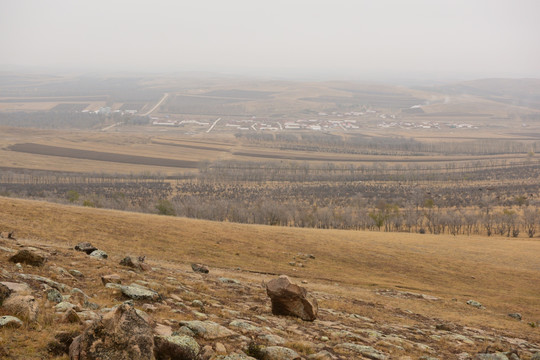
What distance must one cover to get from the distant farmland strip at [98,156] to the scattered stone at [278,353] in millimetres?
146636

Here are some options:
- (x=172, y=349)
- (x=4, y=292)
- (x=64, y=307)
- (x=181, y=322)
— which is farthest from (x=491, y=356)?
(x=4, y=292)

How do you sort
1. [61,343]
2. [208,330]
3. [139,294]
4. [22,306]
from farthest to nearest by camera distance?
[139,294], [208,330], [22,306], [61,343]

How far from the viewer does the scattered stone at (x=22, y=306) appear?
1104cm

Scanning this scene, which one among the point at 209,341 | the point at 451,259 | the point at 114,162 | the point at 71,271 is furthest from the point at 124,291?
the point at 114,162

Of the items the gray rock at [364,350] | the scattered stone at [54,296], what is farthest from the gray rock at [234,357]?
the scattered stone at [54,296]

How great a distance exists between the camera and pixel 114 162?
15462 centimetres

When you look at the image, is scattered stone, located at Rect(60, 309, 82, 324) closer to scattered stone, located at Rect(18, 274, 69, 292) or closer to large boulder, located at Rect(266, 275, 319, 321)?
scattered stone, located at Rect(18, 274, 69, 292)

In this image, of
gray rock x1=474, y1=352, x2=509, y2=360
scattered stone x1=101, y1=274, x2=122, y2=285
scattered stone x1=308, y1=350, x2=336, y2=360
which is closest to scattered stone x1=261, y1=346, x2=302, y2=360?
scattered stone x1=308, y1=350, x2=336, y2=360

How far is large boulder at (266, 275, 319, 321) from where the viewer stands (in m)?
17.3

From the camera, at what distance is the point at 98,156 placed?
16175 centimetres

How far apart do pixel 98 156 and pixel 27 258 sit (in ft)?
510

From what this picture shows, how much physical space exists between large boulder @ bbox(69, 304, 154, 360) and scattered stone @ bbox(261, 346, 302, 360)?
342 centimetres

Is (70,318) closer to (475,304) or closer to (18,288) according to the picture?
(18,288)

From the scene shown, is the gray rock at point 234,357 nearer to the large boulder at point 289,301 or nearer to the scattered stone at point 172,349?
the scattered stone at point 172,349
